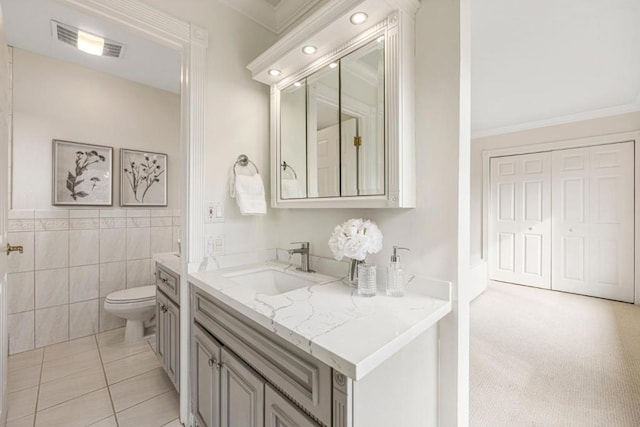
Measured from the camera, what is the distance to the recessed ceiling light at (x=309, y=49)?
1.39 metres

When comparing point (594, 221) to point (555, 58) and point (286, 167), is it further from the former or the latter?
point (286, 167)

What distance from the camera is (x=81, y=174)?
8.13 ft

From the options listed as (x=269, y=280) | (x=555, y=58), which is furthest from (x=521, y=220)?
(x=269, y=280)

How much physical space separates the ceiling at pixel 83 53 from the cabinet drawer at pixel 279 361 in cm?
172

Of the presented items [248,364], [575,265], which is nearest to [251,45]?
[248,364]

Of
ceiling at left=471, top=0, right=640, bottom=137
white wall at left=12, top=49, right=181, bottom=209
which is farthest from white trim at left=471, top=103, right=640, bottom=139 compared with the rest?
white wall at left=12, top=49, right=181, bottom=209

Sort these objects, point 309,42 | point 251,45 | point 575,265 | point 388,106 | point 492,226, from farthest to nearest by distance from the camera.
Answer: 1. point 492,226
2. point 575,265
3. point 251,45
4. point 309,42
5. point 388,106

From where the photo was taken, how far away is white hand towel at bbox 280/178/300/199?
1.66 m

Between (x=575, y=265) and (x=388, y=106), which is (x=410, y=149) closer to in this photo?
(x=388, y=106)

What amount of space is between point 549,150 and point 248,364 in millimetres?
4664

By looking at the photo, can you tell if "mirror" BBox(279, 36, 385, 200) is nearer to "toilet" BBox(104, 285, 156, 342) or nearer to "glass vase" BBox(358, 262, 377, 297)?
"glass vase" BBox(358, 262, 377, 297)

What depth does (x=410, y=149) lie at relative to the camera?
1.18 m

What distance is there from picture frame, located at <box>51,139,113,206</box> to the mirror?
78.3 inches

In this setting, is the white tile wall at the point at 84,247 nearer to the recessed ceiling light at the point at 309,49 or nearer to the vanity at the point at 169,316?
the vanity at the point at 169,316
